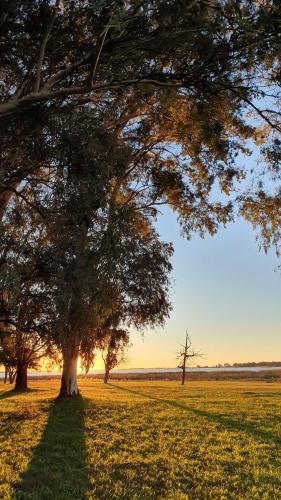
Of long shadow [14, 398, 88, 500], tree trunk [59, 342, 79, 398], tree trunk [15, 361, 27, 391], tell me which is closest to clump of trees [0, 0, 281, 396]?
long shadow [14, 398, 88, 500]

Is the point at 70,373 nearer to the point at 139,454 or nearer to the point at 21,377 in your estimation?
the point at 21,377

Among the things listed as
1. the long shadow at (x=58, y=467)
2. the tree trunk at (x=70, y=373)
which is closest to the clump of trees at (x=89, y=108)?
the long shadow at (x=58, y=467)

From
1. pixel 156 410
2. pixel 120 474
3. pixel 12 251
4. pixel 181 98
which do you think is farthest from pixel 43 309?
pixel 156 410

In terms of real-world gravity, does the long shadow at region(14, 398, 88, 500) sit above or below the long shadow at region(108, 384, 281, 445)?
below

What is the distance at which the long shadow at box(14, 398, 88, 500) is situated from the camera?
309 inches

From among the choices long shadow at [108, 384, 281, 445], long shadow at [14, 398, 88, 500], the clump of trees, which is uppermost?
the clump of trees

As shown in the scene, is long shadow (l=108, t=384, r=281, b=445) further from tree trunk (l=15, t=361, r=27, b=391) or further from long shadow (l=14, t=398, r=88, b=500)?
tree trunk (l=15, t=361, r=27, b=391)

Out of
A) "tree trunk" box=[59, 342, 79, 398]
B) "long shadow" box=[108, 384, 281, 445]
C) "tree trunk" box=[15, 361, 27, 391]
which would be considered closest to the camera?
"long shadow" box=[108, 384, 281, 445]

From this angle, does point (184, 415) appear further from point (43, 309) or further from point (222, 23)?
point (222, 23)

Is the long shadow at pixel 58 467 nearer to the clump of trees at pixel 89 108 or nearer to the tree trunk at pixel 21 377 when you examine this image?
the clump of trees at pixel 89 108

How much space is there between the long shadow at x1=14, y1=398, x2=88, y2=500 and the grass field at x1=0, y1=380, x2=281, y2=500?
0.06ft

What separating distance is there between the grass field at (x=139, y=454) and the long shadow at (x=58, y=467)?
17 millimetres

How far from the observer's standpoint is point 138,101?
12.9 m

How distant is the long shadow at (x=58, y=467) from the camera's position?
7.85m
